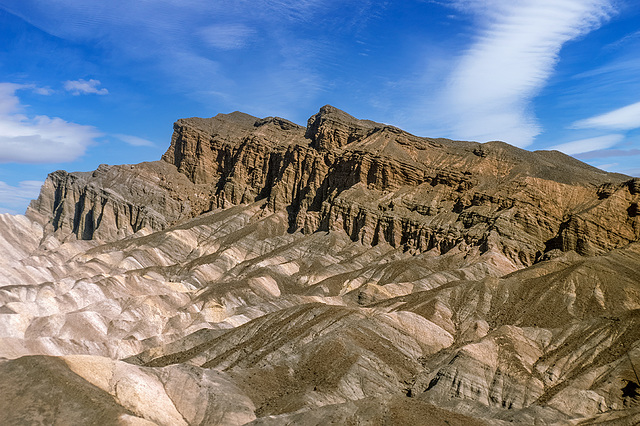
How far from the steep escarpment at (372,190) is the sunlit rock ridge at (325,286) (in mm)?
412

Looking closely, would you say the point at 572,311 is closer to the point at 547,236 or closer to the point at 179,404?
the point at 547,236

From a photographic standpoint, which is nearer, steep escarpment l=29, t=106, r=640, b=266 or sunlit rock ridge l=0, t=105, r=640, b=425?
sunlit rock ridge l=0, t=105, r=640, b=425

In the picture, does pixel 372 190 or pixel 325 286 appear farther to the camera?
pixel 372 190

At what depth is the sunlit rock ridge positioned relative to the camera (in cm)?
3628

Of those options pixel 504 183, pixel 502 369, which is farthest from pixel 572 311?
pixel 504 183

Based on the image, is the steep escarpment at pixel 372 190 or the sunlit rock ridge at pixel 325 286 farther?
the steep escarpment at pixel 372 190

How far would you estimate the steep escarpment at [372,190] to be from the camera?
82188 mm

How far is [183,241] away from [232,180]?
29923 mm

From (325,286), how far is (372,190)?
29.9 metres

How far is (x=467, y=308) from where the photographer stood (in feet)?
204

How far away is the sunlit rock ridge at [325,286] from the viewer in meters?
36.3

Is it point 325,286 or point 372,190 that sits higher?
point 372,190

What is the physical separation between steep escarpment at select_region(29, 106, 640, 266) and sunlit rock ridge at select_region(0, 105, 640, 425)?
0.41 meters

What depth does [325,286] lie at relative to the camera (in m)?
78.9
